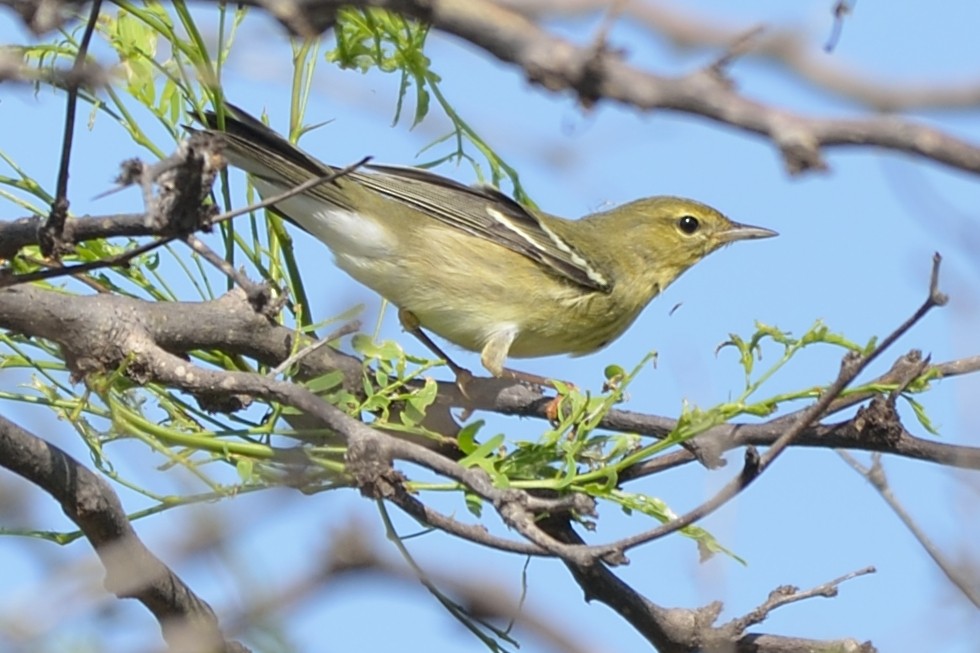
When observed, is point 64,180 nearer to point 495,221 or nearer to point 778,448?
point 778,448

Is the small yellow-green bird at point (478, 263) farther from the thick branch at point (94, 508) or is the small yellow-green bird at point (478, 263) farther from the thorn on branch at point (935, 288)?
the thorn on branch at point (935, 288)

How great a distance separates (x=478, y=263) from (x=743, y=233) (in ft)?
4.83

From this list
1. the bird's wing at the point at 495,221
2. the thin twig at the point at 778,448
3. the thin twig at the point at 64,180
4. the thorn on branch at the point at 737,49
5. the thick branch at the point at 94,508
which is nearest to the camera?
the thorn on branch at the point at 737,49

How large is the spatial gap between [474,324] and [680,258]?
1.58m

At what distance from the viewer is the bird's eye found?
6863 millimetres

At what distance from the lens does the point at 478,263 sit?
5.95 meters

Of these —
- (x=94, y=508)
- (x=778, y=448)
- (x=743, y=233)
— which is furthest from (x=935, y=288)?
(x=743, y=233)

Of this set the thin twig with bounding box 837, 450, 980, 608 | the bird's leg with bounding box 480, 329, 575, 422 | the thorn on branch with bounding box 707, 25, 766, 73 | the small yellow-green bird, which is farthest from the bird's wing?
the thorn on branch with bounding box 707, 25, 766, 73

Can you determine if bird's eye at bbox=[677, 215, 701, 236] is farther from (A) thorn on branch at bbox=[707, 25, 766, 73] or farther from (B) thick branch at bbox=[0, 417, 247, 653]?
(A) thorn on branch at bbox=[707, 25, 766, 73]

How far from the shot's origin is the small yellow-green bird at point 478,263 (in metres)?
5.49

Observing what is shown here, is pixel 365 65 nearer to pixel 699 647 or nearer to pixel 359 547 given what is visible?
pixel 699 647

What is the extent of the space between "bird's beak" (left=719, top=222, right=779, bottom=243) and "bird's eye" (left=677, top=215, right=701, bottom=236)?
0.14 m

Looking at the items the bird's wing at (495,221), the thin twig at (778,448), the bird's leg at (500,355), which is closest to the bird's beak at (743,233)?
the bird's wing at (495,221)

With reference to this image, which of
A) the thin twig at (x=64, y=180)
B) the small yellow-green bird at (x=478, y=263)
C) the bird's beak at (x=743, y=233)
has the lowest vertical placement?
the thin twig at (x=64, y=180)
